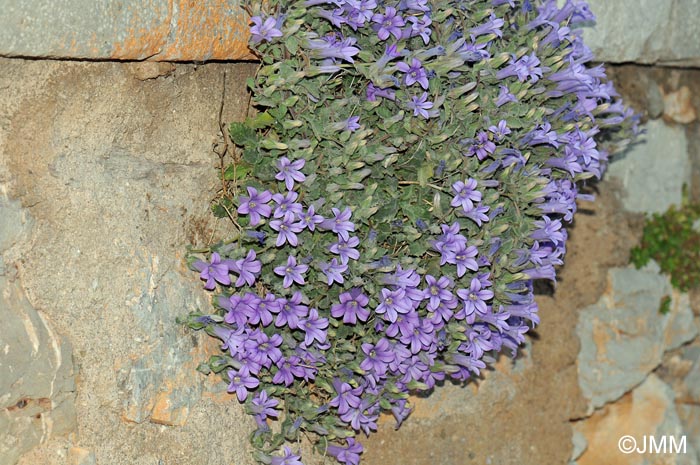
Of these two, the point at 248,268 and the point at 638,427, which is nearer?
the point at 248,268

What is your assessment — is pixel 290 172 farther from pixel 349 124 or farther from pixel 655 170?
pixel 655 170

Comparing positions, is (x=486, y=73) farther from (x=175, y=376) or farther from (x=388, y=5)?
(x=175, y=376)

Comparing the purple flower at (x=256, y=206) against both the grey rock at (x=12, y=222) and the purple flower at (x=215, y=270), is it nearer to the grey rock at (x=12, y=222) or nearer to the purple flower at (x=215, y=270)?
the purple flower at (x=215, y=270)

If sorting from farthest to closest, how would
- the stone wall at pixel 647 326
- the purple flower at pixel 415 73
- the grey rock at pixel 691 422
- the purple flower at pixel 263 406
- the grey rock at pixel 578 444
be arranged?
the grey rock at pixel 691 422 < the stone wall at pixel 647 326 < the grey rock at pixel 578 444 < the purple flower at pixel 263 406 < the purple flower at pixel 415 73

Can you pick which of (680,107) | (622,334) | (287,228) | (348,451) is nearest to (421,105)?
(287,228)

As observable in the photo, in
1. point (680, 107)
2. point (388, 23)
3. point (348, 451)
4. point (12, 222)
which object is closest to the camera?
point (12, 222)

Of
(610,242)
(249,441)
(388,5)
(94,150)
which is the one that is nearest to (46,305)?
(94,150)

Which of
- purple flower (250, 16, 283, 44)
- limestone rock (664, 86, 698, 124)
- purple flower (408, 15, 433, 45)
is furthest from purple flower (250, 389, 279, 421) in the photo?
limestone rock (664, 86, 698, 124)

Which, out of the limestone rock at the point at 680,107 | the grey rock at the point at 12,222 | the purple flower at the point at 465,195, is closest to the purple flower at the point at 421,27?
the purple flower at the point at 465,195
